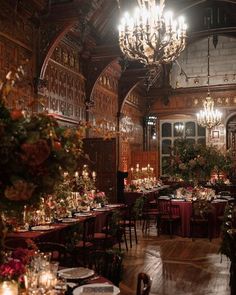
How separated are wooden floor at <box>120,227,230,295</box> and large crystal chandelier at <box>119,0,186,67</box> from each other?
3.20 m

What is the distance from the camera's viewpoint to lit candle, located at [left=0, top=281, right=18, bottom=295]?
2.24 m

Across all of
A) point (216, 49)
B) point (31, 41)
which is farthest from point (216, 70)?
point (31, 41)

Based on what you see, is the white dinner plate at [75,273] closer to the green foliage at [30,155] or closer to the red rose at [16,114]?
the green foliage at [30,155]

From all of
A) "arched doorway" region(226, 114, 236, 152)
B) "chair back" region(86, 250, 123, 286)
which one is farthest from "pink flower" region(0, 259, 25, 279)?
"arched doorway" region(226, 114, 236, 152)

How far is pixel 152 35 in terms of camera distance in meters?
5.65

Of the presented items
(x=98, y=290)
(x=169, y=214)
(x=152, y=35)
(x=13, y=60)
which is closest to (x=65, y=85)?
(x=13, y=60)

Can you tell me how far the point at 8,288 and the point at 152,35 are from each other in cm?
423

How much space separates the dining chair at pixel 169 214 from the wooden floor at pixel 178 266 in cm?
44

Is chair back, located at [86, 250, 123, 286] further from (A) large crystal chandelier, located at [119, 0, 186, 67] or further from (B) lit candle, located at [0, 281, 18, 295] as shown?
(A) large crystal chandelier, located at [119, 0, 186, 67]

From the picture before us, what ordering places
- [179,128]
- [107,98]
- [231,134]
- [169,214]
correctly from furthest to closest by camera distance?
[179,128] → [231,134] → [107,98] → [169,214]

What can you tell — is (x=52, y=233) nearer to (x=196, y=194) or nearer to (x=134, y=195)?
(x=196, y=194)

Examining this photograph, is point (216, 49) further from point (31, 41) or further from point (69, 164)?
point (69, 164)

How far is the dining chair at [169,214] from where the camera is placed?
990 cm

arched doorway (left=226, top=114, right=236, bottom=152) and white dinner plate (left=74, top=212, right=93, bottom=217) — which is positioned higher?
arched doorway (left=226, top=114, right=236, bottom=152)
